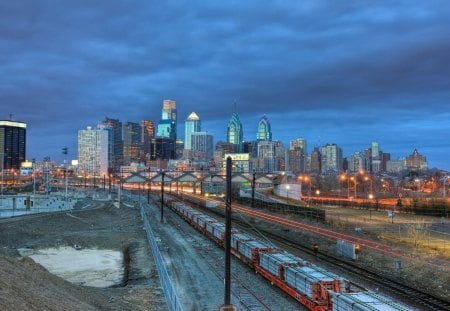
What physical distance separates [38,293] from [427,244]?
140 ft

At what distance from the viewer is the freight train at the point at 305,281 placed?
2373cm

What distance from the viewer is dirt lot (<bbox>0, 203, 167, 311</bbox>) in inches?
961

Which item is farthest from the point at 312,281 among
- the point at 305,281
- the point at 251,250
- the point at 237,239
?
the point at 237,239

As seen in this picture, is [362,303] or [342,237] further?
[342,237]

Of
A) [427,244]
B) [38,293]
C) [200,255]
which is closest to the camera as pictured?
[38,293]

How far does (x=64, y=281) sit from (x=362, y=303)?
1952 centimetres

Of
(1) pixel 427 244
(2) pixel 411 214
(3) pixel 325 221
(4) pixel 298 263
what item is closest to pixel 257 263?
(4) pixel 298 263

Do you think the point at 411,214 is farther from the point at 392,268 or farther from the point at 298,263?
the point at 298,263

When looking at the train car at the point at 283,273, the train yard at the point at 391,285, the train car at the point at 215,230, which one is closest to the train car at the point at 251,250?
the train car at the point at 283,273

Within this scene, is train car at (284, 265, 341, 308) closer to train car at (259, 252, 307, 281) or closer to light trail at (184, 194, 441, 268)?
train car at (259, 252, 307, 281)

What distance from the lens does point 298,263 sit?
33406 mm

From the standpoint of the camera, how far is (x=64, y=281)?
32500 millimetres

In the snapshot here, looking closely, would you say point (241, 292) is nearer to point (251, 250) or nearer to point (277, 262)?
point (277, 262)

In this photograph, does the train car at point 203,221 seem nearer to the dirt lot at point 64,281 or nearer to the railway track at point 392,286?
the dirt lot at point 64,281
